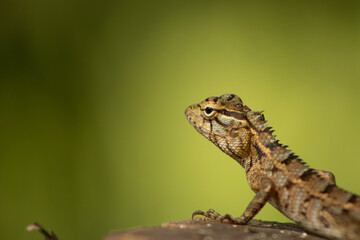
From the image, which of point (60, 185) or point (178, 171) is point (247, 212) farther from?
point (60, 185)

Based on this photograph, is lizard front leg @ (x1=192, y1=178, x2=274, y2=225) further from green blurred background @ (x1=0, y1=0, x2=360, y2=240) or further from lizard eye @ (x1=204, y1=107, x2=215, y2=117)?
green blurred background @ (x1=0, y1=0, x2=360, y2=240)

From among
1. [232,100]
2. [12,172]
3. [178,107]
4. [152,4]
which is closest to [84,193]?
[12,172]

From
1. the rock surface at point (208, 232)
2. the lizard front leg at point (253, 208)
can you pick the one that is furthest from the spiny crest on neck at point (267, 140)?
the rock surface at point (208, 232)

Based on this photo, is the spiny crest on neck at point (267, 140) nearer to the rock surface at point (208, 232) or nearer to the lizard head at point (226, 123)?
the lizard head at point (226, 123)


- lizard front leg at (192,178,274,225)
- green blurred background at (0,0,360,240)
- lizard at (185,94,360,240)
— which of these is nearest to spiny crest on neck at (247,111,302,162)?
lizard at (185,94,360,240)

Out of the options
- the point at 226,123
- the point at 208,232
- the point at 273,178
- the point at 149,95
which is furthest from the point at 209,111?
the point at 149,95

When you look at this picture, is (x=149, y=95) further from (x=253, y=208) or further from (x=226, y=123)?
(x=253, y=208)

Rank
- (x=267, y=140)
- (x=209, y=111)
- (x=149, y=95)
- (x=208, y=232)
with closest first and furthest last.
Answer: (x=208, y=232), (x=267, y=140), (x=209, y=111), (x=149, y=95)
